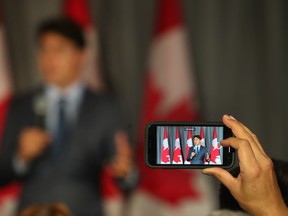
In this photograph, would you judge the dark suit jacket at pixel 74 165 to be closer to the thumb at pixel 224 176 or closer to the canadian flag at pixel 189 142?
the canadian flag at pixel 189 142

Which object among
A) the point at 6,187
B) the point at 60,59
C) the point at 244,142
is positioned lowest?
the point at 6,187

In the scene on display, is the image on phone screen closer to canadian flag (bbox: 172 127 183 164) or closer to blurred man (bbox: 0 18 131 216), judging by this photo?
canadian flag (bbox: 172 127 183 164)

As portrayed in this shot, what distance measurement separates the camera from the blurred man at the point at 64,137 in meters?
3.09

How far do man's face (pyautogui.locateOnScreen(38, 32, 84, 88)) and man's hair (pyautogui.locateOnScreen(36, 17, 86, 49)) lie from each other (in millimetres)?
16

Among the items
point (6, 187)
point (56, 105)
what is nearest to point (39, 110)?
point (56, 105)

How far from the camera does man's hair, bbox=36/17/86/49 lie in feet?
10.2

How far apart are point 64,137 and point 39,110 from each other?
18 centimetres

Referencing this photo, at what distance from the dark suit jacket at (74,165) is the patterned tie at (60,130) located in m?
0.03

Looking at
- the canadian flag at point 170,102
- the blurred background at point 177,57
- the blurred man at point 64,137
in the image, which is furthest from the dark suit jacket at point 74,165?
the canadian flag at point 170,102

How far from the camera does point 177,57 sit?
10.7 ft

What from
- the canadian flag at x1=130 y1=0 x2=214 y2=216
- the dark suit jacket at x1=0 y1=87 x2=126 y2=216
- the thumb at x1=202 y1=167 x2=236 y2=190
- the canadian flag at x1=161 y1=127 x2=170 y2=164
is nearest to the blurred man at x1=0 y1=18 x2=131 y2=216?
the dark suit jacket at x1=0 y1=87 x2=126 y2=216

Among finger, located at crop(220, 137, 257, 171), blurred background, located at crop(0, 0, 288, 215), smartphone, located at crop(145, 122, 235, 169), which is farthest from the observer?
blurred background, located at crop(0, 0, 288, 215)

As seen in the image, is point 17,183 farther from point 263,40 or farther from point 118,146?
point 263,40

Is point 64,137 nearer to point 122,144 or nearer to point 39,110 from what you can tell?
point 39,110
